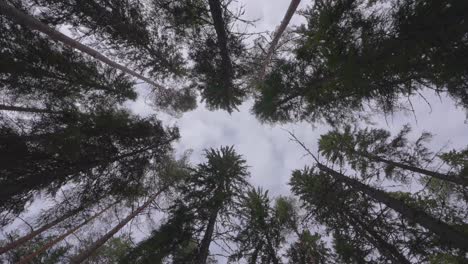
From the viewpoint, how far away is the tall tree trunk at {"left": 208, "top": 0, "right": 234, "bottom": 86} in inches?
279

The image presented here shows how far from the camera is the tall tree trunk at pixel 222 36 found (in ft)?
23.3

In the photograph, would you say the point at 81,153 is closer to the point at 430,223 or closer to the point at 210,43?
the point at 210,43

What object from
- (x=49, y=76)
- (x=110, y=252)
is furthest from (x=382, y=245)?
(x=49, y=76)

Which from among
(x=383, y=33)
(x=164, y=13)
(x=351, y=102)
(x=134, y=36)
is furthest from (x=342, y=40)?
(x=134, y=36)

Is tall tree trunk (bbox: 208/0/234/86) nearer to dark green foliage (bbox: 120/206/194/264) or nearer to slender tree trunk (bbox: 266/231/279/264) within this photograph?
dark green foliage (bbox: 120/206/194/264)

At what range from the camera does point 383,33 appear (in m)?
6.31

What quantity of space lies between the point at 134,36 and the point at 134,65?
5.31ft

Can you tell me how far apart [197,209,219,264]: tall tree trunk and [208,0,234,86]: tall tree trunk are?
5189 mm

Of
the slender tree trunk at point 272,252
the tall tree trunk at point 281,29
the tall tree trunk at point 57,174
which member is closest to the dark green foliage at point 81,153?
the tall tree trunk at point 57,174

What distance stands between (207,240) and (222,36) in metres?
6.70

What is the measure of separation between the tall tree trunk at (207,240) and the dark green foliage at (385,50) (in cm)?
588

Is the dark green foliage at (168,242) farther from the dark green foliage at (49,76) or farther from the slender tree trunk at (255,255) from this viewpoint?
the dark green foliage at (49,76)

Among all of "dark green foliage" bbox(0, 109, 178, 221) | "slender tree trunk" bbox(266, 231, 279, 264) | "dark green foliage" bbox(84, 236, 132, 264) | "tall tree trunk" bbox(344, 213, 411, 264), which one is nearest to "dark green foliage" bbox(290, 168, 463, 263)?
"tall tree trunk" bbox(344, 213, 411, 264)

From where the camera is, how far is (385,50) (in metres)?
6.48
